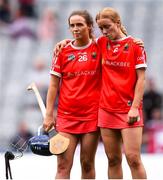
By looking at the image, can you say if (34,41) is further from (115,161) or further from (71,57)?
(115,161)

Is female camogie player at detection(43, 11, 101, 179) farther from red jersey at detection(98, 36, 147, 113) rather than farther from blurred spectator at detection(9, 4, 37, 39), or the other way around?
blurred spectator at detection(9, 4, 37, 39)

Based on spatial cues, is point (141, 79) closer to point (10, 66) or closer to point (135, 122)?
point (135, 122)

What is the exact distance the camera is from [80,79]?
1110 cm

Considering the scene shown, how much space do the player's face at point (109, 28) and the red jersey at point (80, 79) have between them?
23 cm

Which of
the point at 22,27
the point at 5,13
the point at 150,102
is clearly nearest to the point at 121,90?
the point at 150,102

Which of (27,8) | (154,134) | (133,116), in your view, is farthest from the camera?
(27,8)

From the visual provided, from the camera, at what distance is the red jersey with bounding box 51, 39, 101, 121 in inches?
437

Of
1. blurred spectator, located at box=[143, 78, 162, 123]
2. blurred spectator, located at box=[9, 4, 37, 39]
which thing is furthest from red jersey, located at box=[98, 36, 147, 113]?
blurred spectator, located at box=[9, 4, 37, 39]

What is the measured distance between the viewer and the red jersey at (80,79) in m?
11.1

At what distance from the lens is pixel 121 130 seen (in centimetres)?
1104

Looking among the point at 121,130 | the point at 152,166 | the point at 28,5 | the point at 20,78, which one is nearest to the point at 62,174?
the point at 121,130

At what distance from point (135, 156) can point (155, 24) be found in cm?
1173

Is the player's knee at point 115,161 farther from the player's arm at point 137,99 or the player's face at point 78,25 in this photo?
the player's face at point 78,25

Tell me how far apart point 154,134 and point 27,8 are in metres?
6.70
